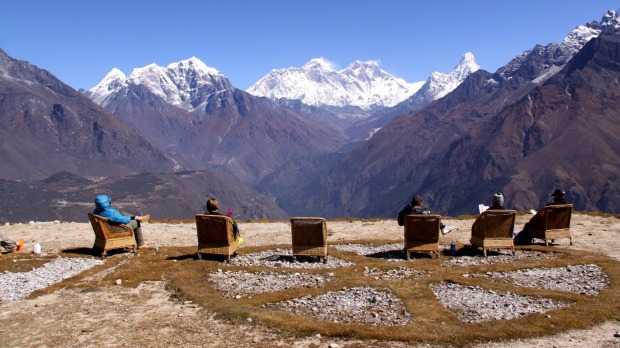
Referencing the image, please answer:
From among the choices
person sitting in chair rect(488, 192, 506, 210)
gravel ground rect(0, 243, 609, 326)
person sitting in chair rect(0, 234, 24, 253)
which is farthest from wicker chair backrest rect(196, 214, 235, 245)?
person sitting in chair rect(488, 192, 506, 210)

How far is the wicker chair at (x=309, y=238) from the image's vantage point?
19.9 m

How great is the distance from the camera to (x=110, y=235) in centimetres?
2088

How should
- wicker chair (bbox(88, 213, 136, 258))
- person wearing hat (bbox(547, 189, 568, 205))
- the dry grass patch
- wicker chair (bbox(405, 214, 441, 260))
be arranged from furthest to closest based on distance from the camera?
person wearing hat (bbox(547, 189, 568, 205)) → wicker chair (bbox(88, 213, 136, 258)) → wicker chair (bbox(405, 214, 441, 260)) → the dry grass patch

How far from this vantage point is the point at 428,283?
16000mm

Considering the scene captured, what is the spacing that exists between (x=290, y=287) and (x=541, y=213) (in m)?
12.6

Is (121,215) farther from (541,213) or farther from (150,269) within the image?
(541,213)

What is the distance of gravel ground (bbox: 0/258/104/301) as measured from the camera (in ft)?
49.9

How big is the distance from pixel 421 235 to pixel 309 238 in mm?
4402

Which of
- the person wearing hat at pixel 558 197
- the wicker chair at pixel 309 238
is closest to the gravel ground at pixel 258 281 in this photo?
the wicker chair at pixel 309 238

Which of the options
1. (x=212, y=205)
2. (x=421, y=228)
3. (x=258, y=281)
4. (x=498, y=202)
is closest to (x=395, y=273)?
(x=421, y=228)

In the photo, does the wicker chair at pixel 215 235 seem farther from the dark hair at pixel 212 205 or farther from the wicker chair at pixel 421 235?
the wicker chair at pixel 421 235

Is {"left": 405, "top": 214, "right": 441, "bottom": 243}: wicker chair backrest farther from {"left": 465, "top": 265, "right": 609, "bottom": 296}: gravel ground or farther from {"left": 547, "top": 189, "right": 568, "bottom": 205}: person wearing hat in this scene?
{"left": 547, "top": 189, "right": 568, "bottom": 205}: person wearing hat

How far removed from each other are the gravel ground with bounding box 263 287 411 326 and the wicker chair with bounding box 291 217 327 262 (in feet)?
15.7

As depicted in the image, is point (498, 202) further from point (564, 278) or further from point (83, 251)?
point (83, 251)
